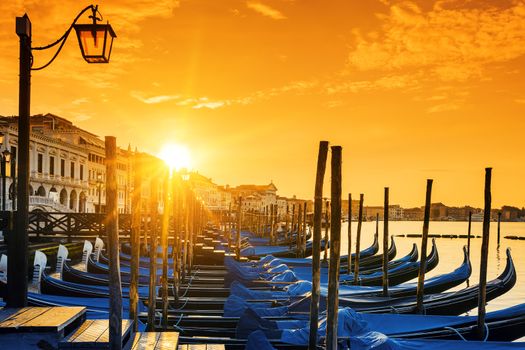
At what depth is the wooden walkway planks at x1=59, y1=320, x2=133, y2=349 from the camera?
14.0 feet

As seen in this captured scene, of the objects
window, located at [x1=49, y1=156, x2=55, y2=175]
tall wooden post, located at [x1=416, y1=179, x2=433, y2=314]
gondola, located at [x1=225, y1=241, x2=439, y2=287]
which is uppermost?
window, located at [x1=49, y1=156, x2=55, y2=175]

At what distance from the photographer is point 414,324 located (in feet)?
26.9

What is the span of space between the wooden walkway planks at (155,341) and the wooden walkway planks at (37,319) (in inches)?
24.1

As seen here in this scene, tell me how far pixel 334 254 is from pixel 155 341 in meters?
2.62

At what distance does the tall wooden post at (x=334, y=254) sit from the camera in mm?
6430

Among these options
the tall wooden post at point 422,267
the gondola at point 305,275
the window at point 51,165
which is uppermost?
the window at point 51,165

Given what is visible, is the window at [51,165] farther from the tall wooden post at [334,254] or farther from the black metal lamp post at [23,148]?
the black metal lamp post at [23,148]

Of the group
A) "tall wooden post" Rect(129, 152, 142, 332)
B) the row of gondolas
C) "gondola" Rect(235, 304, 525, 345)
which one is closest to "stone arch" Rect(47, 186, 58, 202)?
the row of gondolas

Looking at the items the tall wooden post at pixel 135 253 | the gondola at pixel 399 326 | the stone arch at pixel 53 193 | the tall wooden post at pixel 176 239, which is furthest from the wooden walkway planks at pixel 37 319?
the stone arch at pixel 53 193

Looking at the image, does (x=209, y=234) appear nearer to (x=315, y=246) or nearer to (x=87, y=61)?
(x=315, y=246)

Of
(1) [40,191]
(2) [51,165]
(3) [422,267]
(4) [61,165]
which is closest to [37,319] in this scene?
(3) [422,267]

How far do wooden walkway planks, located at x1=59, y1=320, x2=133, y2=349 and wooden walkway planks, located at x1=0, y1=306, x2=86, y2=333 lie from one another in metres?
0.12

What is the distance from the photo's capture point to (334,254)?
6.68 m

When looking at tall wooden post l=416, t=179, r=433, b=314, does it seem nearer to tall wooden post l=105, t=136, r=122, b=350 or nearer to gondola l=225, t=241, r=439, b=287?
gondola l=225, t=241, r=439, b=287
